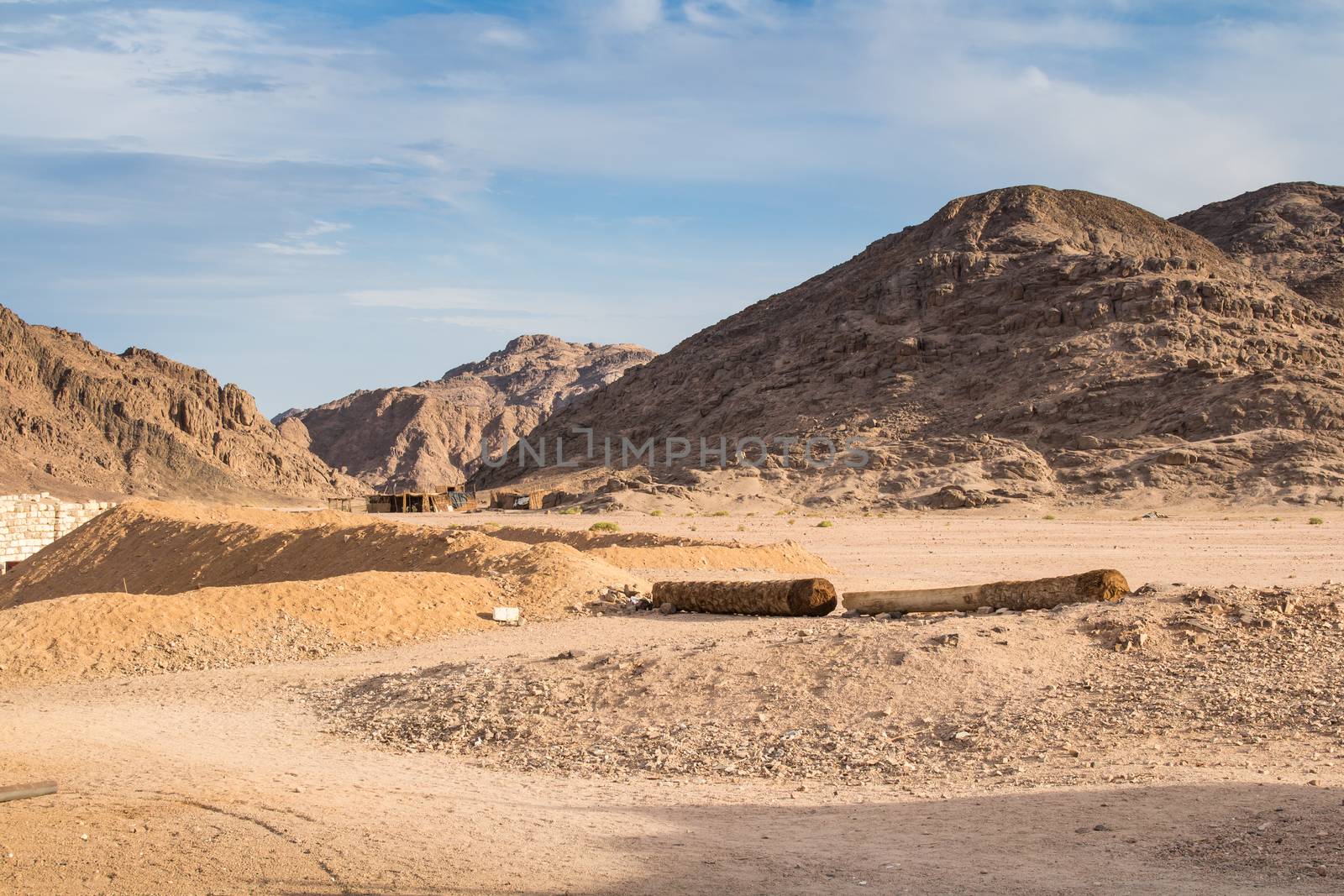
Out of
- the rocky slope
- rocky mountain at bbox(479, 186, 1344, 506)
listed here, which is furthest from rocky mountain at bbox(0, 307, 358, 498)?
the rocky slope

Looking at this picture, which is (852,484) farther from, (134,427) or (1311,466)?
(134,427)

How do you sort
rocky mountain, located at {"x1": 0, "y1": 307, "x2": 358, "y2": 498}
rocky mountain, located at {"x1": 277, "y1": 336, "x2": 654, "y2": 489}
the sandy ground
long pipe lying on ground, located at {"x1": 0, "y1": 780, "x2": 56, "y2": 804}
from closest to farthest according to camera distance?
the sandy ground
long pipe lying on ground, located at {"x1": 0, "y1": 780, "x2": 56, "y2": 804}
rocky mountain, located at {"x1": 0, "y1": 307, "x2": 358, "y2": 498}
rocky mountain, located at {"x1": 277, "y1": 336, "x2": 654, "y2": 489}

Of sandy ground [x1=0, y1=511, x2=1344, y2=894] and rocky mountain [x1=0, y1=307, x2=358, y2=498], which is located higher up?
rocky mountain [x1=0, y1=307, x2=358, y2=498]

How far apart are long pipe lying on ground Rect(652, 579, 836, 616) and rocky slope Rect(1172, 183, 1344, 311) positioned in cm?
7206

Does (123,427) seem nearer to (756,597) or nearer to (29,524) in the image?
(29,524)

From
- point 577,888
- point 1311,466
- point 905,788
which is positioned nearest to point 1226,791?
point 905,788

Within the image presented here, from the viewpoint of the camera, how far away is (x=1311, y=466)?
47.9 metres

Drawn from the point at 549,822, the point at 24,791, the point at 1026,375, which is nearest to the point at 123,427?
the point at 1026,375

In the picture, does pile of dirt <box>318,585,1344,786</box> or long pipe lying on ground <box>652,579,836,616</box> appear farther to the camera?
long pipe lying on ground <box>652,579,836,616</box>

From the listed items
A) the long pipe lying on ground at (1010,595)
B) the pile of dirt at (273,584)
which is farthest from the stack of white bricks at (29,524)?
the long pipe lying on ground at (1010,595)

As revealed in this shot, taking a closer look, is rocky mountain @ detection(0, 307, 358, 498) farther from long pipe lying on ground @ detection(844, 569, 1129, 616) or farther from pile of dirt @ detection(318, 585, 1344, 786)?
pile of dirt @ detection(318, 585, 1344, 786)

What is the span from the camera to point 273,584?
15.2 metres

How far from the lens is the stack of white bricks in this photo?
1204 inches

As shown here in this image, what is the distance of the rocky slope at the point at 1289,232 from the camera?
8138 centimetres
